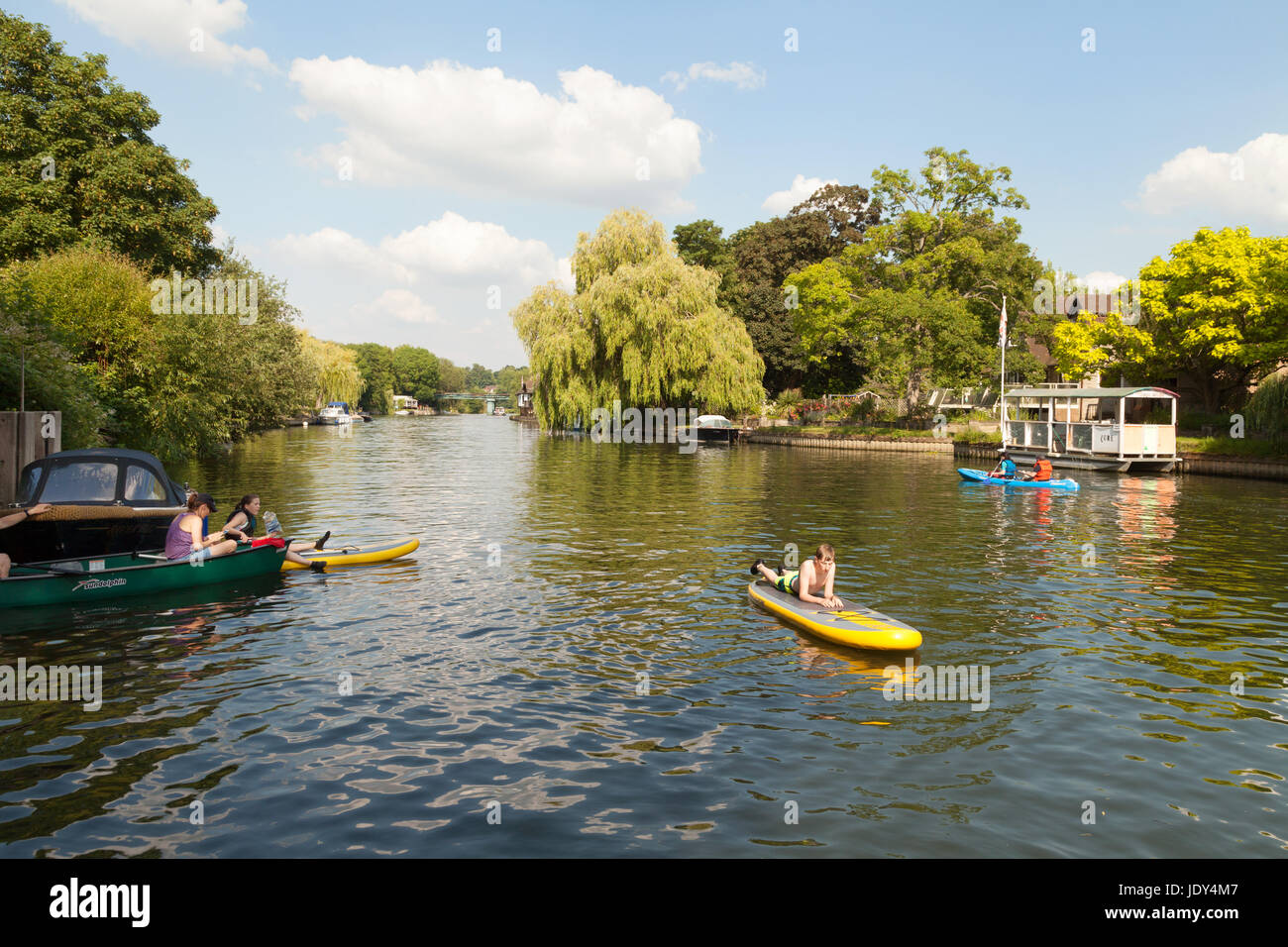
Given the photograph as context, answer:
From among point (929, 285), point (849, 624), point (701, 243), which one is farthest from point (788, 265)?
point (849, 624)

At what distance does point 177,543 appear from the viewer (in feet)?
49.3

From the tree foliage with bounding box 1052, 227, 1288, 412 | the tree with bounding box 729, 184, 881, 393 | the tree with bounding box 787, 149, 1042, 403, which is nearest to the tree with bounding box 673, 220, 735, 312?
the tree with bounding box 729, 184, 881, 393

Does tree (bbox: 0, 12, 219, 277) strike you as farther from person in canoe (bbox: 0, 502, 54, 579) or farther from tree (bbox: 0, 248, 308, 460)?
person in canoe (bbox: 0, 502, 54, 579)

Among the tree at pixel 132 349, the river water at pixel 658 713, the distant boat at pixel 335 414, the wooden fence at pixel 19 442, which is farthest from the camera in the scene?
the distant boat at pixel 335 414

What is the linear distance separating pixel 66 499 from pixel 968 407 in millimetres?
63955

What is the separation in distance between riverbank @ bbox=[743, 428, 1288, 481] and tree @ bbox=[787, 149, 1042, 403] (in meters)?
4.32

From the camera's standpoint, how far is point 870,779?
8023 mm

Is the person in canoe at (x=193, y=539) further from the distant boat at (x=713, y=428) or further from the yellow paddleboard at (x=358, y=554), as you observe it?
the distant boat at (x=713, y=428)

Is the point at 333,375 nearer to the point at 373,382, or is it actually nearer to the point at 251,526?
the point at 373,382

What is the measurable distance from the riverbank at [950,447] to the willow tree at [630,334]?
19.4 feet

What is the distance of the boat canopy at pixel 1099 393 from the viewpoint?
43750 millimetres

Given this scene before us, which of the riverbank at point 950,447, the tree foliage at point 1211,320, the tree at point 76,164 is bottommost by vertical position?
the riverbank at point 950,447

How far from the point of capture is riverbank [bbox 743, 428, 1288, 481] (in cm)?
3888

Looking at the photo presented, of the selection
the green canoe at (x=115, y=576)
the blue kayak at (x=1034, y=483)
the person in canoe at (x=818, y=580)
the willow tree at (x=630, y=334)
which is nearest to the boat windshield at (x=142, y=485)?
the green canoe at (x=115, y=576)
